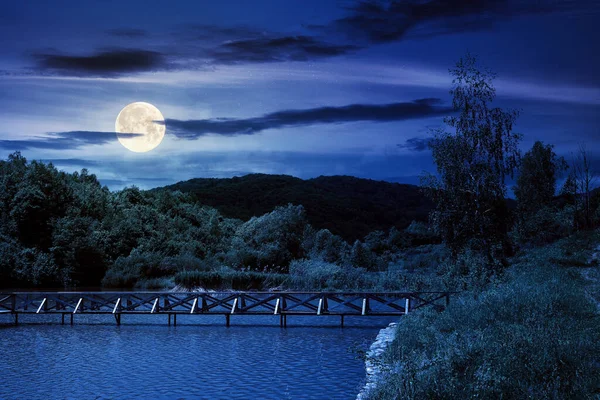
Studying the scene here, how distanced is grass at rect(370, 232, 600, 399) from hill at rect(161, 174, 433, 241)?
198 feet

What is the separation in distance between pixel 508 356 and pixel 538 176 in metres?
61.4

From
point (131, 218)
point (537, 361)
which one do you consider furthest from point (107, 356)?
point (131, 218)

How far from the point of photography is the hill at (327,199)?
88250 millimetres

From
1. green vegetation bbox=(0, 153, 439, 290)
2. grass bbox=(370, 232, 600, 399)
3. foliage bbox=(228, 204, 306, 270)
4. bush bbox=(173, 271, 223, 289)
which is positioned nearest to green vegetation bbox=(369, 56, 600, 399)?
grass bbox=(370, 232, 600, 399)

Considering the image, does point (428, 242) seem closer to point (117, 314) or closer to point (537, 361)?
point (117, 314)

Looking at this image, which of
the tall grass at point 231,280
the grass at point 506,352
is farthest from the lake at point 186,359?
the tall grass at point 231,280

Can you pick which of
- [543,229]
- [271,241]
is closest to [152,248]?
[271,241]

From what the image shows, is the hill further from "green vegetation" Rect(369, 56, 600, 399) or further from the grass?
the grass

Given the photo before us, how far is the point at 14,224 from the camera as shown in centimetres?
5619

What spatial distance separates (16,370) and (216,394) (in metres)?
7.06

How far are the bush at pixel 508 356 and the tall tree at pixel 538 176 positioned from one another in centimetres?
5081

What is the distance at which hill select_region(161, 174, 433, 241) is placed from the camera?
8825cm

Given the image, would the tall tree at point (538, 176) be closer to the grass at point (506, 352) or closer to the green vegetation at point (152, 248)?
the green vegetation at point (152, 248)

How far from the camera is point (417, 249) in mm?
61500
